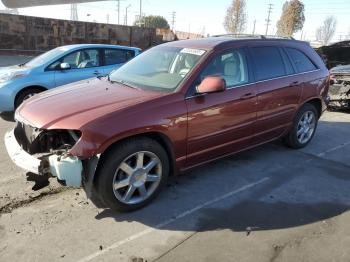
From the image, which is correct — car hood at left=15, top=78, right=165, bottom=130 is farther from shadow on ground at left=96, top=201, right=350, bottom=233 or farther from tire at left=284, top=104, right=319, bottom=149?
tire at left=284, top=104, right=319, bottom=149

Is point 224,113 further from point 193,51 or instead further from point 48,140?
point 48,140

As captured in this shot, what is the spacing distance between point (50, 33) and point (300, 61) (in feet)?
72.5

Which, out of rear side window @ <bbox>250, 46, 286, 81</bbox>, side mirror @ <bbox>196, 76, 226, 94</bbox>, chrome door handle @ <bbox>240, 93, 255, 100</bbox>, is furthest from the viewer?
rear side window @ <bbox>250, 46, 286, 81</bbox>

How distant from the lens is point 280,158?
18.4ft

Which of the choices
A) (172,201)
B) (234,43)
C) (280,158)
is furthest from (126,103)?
(280,158)

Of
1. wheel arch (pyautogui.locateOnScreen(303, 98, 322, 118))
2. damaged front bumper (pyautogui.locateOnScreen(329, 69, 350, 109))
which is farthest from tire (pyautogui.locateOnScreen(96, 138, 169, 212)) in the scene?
damaged front bumper (pyautogui.locateOnScreen(329, 69, 350, 109))

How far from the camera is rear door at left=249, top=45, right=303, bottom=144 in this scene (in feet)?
16.2

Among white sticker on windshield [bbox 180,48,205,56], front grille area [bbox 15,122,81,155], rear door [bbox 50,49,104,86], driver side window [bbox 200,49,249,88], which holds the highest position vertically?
white sticker on windshield [bbox 180,48,205,56]

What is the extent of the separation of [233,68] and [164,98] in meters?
1.19

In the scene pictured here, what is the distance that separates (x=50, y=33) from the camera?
969 inches

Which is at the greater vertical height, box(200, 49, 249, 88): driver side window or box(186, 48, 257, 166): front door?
box(200, 49, 249, 88): driver side window

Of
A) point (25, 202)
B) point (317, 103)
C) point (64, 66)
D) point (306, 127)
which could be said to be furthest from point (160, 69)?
point (64, 66)

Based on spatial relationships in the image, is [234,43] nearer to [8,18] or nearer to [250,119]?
[250,119]

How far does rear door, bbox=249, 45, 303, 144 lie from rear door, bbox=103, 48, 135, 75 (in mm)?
4428
